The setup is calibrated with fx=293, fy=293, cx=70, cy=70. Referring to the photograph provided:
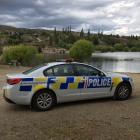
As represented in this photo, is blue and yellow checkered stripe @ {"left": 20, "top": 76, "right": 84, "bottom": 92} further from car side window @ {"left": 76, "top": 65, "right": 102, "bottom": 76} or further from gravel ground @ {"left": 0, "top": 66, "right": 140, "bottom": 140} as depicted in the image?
gravel ground @ {"left": 0, "top": 66, "right": 140, "bottom": 140}

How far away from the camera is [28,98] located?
27.6 ft

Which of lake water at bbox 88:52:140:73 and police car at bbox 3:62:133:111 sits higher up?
police car at bbox 3:62:133:111

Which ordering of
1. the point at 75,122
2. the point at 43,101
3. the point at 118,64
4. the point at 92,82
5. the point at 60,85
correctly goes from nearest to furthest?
the point at 75,122 → the point at 43,101 → the point at 60,85 → the point at 92,82 → the point at 118,64

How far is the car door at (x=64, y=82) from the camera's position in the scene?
8758 mm

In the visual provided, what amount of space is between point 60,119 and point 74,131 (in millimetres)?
1145

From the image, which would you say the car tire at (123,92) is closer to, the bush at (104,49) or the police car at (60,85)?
the police car at (60,85)

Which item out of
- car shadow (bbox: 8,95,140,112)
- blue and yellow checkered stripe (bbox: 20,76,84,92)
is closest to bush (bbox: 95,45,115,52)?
car shadow (bbox: 8,95,140,112)

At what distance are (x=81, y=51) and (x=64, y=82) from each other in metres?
76.6

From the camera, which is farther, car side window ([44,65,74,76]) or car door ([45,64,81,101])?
car side window ([44,65,74,76])

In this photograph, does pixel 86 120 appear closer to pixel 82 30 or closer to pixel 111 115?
pixel 111 115

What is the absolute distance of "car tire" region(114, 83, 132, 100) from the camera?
994cm

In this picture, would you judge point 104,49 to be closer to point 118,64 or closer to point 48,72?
point 118,64

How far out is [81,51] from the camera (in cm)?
8519

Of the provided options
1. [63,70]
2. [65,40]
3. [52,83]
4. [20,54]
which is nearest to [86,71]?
[63,70]
